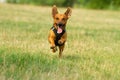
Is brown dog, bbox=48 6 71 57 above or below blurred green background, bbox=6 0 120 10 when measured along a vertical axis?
above

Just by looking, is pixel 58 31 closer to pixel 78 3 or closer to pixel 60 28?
pixel 60 28

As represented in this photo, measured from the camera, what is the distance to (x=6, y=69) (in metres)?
6.75

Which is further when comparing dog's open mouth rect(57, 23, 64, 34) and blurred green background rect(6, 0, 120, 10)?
blurred green background rect(6, 0, 120, 10)

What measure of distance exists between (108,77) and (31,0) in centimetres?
4088

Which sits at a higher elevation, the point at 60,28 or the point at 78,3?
the point at 60,28

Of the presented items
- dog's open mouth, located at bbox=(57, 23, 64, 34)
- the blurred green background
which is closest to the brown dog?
dog's open mouth, located at bbox=(57, 23, 64, 34)

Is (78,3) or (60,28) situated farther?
(78,3)

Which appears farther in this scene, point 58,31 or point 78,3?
point 78,3

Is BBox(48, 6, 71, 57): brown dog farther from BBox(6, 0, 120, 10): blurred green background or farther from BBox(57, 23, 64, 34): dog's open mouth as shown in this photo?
BBox(6, 0, 120, 10): blurred green background

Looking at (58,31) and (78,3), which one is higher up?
(58,31)

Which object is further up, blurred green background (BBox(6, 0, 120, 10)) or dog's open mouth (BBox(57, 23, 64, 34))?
dog's open mouth (BBox(57, 23, 64, 34))

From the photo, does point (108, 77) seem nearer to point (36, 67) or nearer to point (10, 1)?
point (36, 67)

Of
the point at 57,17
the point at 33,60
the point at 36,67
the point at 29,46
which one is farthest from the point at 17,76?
the point at 29,46

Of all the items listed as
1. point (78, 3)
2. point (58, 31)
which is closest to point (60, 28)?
point (58, 31)
